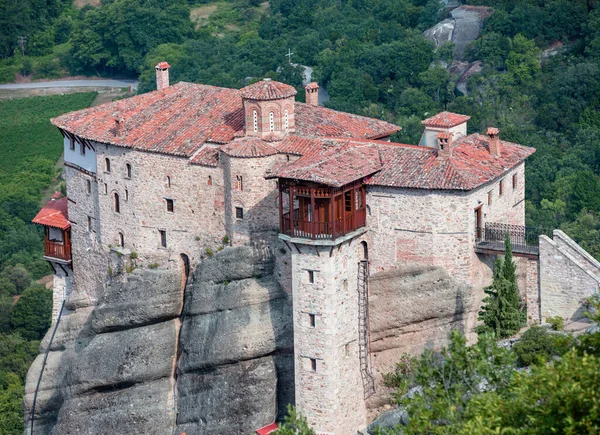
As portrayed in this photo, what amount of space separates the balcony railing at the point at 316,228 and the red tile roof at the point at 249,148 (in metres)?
3.49

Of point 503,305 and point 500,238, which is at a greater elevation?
point 500,238

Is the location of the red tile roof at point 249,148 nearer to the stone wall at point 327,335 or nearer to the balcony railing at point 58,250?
the stone wall at point 327,335

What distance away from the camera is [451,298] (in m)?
56.5

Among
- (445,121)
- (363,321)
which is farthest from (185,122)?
(363,321)

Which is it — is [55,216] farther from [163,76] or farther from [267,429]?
[267,429]

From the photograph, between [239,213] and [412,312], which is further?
[239,213]

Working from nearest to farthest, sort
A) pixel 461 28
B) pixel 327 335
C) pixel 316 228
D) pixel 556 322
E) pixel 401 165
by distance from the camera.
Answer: pixel 556 322 → pixel 316 228 → pixel 327 335 → pixel 401 165 → pixel 461 28

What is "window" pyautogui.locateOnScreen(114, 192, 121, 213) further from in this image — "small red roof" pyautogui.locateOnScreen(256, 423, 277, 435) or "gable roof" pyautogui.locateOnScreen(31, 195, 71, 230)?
"small red roof" pyautogui.locateOnScreen(256, 423, 277, 435)

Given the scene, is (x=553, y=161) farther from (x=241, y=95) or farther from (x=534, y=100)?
(x=241, y=95)

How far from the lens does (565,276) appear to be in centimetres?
5456

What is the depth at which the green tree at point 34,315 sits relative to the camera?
101 metres

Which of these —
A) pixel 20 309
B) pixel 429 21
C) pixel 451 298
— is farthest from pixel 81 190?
pixel 429 21

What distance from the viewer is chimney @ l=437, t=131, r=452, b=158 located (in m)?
55.7

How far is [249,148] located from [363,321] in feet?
26.3
